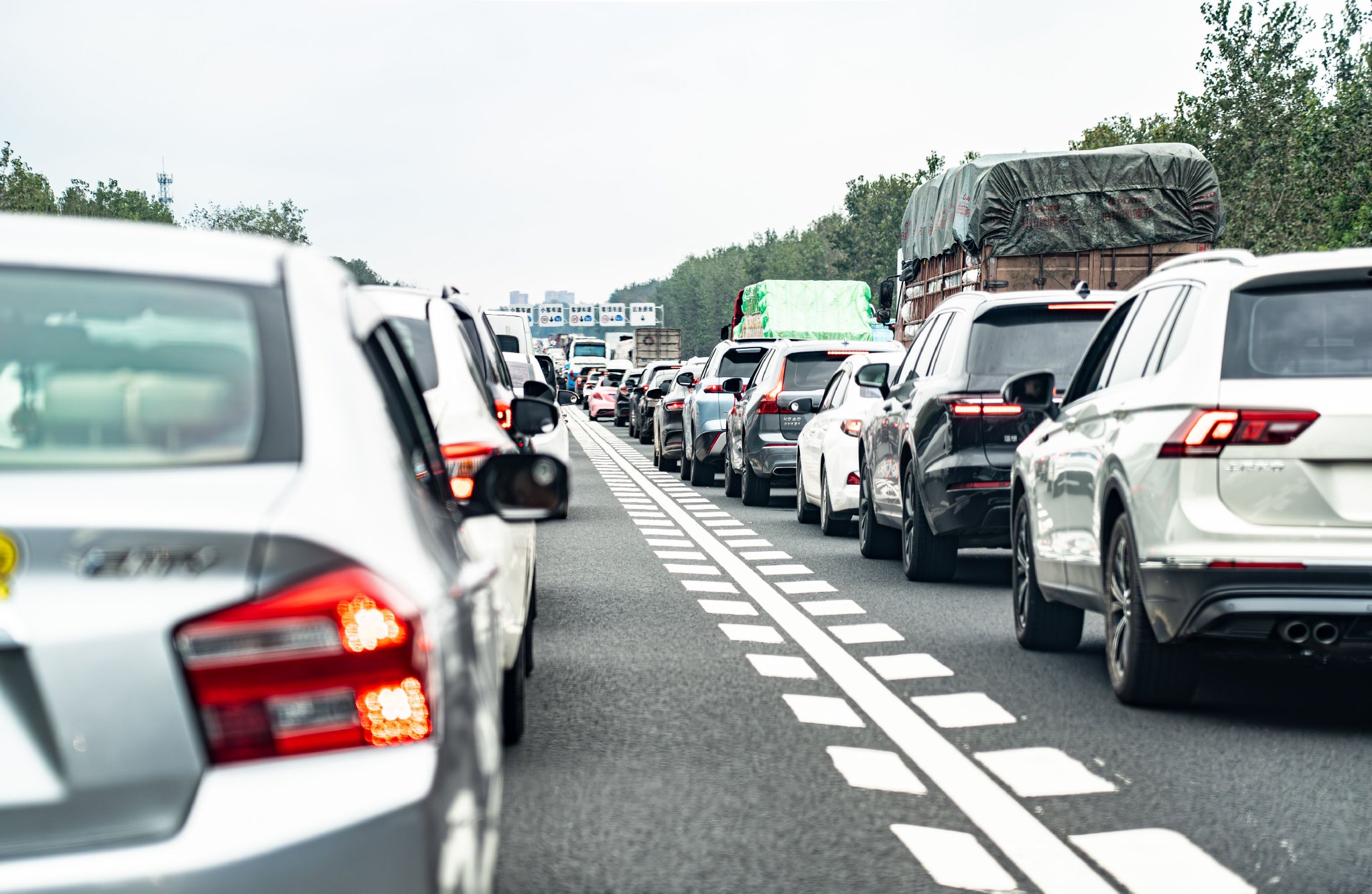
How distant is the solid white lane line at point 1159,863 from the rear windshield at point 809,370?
14366mm

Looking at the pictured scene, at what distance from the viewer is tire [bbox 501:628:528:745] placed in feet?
22.4

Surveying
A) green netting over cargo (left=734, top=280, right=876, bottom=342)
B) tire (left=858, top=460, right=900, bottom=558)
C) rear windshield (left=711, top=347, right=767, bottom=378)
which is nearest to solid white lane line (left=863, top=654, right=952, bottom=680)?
tire (left=858, top=460, right=900, bottom=558)

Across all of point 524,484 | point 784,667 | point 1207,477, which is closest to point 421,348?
point 784,667

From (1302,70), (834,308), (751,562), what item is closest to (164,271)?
(751,562)

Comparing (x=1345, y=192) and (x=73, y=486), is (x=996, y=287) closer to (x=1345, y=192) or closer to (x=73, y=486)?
(x=73, y=486)

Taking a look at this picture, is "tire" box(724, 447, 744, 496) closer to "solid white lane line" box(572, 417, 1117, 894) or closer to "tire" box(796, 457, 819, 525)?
"tire" box(796, 457, 819, 525)

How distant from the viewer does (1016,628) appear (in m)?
9.97

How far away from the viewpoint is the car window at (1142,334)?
7914 mm

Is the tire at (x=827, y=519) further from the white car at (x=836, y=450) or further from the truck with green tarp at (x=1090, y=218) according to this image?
the truck with green tarp at (x=1090, y=218)

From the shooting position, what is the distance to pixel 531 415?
9031 millimetres

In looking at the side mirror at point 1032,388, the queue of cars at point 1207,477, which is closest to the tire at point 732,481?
the queue of cars at point 1207,477

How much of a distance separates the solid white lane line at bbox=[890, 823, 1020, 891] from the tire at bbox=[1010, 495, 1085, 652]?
388cm

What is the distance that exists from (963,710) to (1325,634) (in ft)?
5.21

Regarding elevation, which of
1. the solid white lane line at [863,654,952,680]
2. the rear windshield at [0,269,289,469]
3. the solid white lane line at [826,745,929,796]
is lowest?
the solid white lane line at [863,654,952,680]
